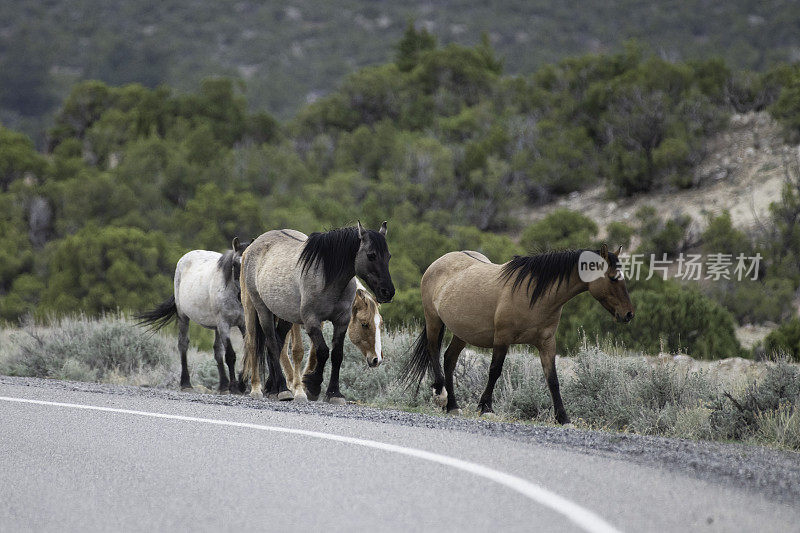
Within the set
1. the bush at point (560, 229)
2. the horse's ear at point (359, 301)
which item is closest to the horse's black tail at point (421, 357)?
the horse's ear at point (359, 301)

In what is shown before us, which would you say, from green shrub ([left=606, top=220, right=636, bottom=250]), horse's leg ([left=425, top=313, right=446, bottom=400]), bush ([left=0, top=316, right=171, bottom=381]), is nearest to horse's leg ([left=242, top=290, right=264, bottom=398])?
horse's leg ([left=425, top=313, right=446, bottom=400])

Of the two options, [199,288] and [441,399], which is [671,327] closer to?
[441,399]

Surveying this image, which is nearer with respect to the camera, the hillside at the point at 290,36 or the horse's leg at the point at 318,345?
the horse's leg at the point at 318,345

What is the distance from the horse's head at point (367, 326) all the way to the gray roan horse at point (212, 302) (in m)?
2.21

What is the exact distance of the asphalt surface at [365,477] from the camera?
485 centimetres

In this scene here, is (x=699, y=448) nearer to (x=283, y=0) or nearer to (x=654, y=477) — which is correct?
(x=654, y=477)

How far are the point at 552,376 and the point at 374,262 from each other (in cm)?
228

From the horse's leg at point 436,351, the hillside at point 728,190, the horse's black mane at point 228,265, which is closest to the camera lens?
the horse's leg at point 436,351

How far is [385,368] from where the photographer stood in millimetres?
13672

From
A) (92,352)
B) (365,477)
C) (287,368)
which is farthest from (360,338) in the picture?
(92,352)

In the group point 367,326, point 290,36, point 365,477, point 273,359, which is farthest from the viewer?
point 290,36

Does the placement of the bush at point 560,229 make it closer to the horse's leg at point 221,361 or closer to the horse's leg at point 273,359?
the horse's leg at point 221,361

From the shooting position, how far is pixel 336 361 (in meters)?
10.8

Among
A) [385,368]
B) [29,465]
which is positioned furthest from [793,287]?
[29,465]
